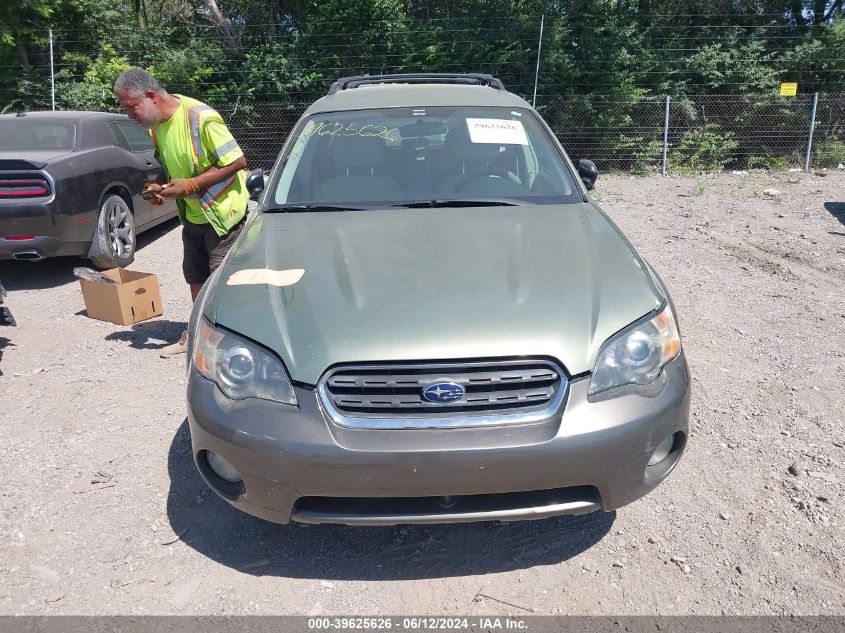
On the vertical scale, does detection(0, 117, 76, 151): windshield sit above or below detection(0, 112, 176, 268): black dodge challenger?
above

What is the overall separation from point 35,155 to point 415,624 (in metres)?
5.89

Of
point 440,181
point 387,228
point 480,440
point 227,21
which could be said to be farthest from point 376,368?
point 227,21

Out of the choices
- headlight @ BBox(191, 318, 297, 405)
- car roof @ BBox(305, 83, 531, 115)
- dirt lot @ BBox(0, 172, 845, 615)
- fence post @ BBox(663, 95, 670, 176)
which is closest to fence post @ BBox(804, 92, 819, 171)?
fence post @ BBox(663, 95, 670, 176)

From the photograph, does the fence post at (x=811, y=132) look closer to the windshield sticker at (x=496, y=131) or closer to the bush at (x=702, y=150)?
the bush at (x=702, y=150)

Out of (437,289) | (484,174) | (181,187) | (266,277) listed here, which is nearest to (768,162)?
(484,174)

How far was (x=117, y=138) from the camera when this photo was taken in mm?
7336

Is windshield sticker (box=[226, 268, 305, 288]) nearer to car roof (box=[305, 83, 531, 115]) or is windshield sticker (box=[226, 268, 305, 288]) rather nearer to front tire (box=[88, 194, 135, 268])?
car roof (box=[305, 83, 531, 115])

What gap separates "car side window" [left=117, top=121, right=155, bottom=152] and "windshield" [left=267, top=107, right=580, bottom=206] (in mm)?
4532

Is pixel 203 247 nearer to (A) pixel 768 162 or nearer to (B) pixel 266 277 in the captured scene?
(B) pixel 266 277

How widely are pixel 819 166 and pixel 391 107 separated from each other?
42.0 feet

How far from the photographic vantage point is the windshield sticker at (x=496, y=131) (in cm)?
379

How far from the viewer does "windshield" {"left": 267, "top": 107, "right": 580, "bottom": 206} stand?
140 inches

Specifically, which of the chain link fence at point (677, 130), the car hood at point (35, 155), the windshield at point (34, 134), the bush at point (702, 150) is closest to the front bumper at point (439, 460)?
the car hood at point (35, 155)

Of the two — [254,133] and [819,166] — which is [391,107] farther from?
[819,166]
